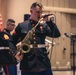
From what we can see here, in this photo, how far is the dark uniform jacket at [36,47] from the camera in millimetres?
2590

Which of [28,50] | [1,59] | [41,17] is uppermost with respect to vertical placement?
[41,17]

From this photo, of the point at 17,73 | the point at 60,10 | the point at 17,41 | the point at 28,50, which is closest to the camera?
the point at 28,50

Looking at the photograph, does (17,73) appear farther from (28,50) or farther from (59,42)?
(59,42)

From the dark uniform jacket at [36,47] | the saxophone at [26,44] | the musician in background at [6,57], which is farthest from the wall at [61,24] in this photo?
the saxophone at [26,44]

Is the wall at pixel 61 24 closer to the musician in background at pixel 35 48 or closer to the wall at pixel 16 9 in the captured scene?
the wall at pixel 16 9

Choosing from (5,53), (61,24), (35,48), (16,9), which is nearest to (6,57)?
(5,53)

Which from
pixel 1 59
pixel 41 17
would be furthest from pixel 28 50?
pixel 1 59

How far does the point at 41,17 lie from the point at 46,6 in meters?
6.47

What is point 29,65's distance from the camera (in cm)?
258

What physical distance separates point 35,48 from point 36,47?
0.02 metres

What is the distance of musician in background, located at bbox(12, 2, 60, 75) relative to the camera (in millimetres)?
2584

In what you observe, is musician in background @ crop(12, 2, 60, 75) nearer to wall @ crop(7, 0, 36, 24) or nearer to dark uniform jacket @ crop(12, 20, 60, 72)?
dark uniform jacket @ crop(12, 20, 60, 72)

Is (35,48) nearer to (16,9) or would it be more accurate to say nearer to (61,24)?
(16,9)

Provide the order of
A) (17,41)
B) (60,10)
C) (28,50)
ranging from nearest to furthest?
(28,50)
(17,41)
(60,10)
